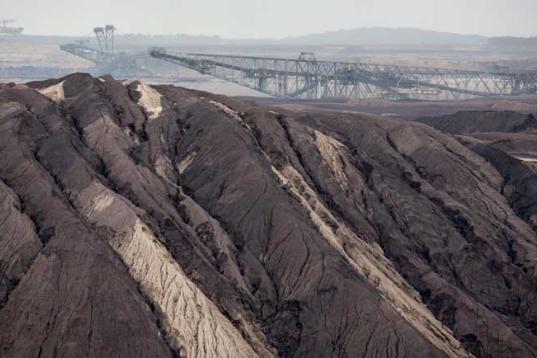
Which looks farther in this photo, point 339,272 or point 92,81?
point 92,81

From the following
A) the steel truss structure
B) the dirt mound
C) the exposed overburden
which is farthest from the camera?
the steel truss structure

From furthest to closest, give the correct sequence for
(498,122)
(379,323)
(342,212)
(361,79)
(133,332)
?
(361,79)
(498,122)
(342,212)
(379,323)
(133,332)

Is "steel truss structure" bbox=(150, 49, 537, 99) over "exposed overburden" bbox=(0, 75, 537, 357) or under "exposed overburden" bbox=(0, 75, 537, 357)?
under

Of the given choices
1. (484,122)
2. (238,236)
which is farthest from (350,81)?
(238,236)

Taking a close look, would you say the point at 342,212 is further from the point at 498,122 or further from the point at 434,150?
the point at 498,122

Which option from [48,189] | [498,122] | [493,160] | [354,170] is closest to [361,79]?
[498,122]

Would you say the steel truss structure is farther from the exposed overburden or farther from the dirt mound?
the exposed overburden

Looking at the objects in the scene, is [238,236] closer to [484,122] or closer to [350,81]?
[484,122]

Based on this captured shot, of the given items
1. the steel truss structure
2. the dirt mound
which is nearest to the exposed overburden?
the dirt mound
